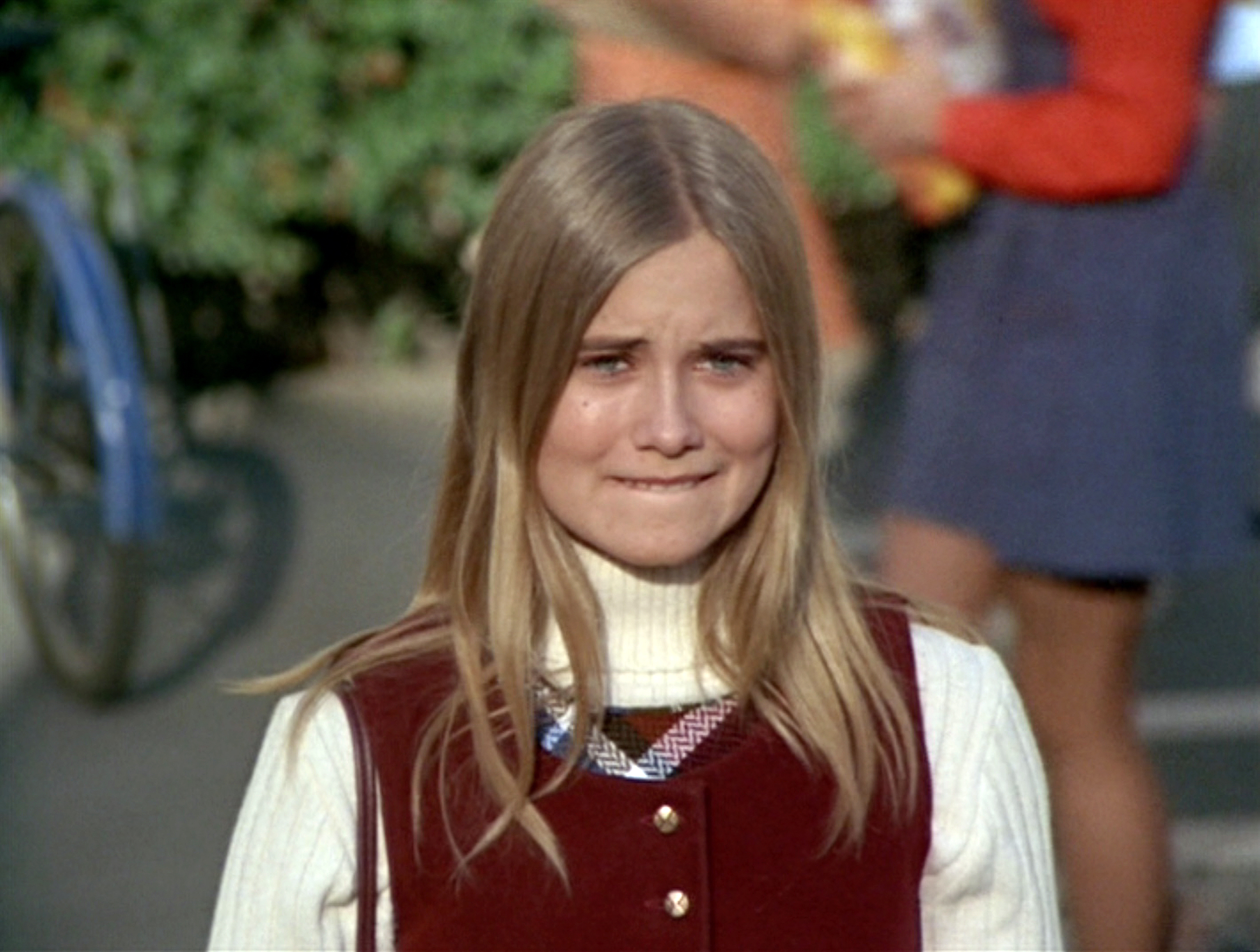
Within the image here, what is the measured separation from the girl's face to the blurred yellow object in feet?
3.94

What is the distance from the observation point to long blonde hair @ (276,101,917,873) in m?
2.29

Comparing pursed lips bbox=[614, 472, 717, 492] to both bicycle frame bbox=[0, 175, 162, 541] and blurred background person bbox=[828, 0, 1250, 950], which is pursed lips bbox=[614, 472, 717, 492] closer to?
blurred background person bbox=[828, 0, 1250, 950]

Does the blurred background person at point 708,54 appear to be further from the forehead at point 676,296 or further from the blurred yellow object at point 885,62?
the forehead at point 676,296

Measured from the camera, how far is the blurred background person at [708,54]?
11.0ft

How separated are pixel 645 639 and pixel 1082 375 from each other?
4.22 ft

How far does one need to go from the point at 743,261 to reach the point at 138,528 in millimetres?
3242

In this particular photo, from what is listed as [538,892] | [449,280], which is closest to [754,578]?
[538,892]

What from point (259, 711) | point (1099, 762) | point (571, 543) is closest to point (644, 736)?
point (571, 543)

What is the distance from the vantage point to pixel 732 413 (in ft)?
7.65

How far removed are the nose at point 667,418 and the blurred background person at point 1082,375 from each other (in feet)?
4.03

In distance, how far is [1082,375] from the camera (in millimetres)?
3518

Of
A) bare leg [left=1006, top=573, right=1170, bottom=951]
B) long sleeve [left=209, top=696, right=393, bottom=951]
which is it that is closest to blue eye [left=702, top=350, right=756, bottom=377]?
long sleeve [left=209, top=696, right=393, bottom=951]

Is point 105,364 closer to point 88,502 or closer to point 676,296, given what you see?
point 88,502

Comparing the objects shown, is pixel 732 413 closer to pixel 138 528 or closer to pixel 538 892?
pixel 538 892
